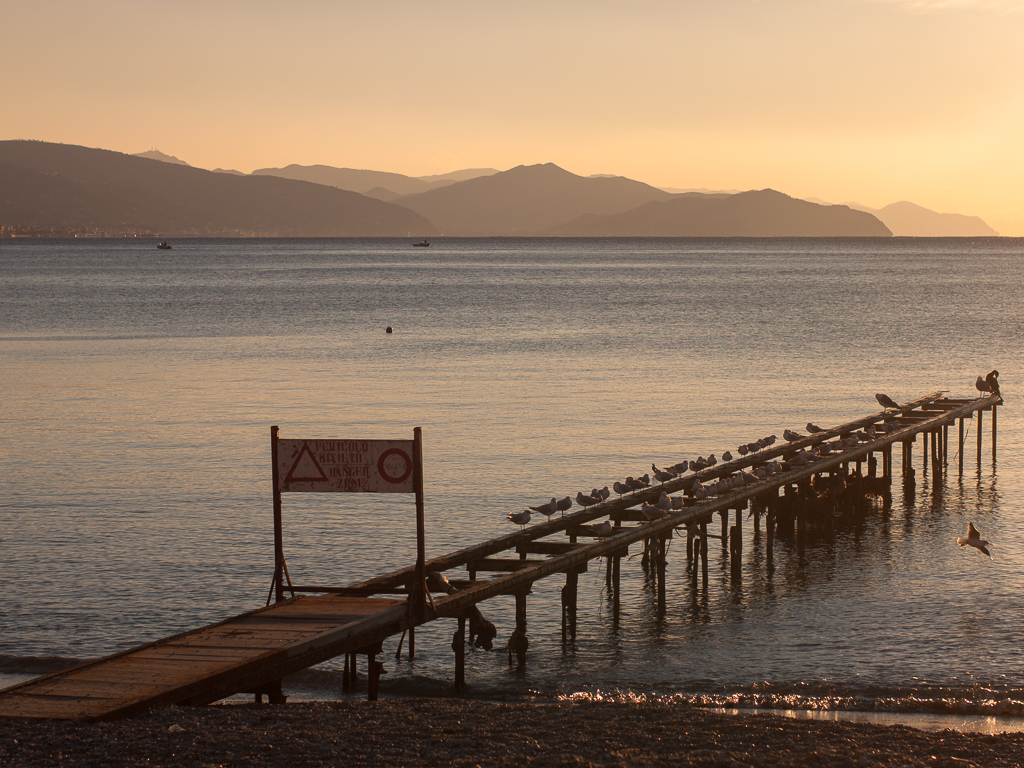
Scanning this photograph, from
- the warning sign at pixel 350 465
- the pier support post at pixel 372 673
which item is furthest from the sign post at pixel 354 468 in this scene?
the pier support post at pixel 372 673

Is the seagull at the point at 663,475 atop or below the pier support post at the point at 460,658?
atop

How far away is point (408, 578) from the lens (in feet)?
47.1

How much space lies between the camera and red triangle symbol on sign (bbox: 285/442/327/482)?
42.0 feet

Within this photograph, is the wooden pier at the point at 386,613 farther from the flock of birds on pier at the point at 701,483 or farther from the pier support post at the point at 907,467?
the pier support post at the point at 907,467

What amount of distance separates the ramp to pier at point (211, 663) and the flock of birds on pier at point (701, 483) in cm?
504

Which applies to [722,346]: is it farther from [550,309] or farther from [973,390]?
[550,309]

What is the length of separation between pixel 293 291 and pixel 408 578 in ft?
338

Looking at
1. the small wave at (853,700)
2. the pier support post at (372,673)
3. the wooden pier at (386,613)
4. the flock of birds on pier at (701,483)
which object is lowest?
the small wave at (853,700)

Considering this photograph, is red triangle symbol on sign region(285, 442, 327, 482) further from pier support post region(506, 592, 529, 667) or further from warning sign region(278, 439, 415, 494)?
pier support post region(506, 592, 529, 667)

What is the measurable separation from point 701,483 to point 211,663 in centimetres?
1259

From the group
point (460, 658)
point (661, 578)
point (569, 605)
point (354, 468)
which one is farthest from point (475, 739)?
point (661, 578)

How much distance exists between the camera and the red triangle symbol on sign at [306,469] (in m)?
12.8

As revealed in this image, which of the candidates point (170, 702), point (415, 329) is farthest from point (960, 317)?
point (170, 702)

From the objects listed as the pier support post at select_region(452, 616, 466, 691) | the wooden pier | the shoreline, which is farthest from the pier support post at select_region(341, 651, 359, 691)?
the shoreline
